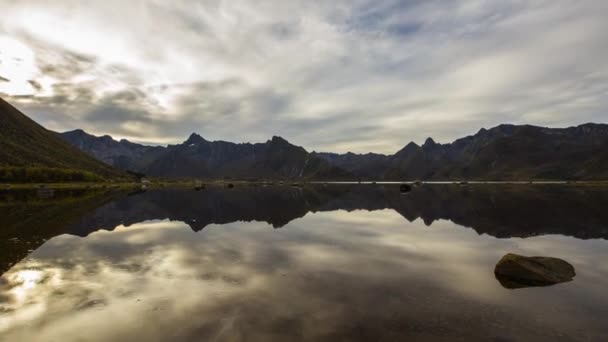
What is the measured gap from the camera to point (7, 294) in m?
18.1

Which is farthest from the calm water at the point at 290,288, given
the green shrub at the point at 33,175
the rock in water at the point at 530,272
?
the green shrub at the point at 33,175

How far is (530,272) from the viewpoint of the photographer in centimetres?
2141

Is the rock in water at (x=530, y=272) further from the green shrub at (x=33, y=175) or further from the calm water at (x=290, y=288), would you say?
the green shrub at (x=33, y=175)

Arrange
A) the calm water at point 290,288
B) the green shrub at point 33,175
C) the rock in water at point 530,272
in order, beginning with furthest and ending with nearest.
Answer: the green shrub at point 33,175 → the rock in water at point 530,272 → the calm water at point 290,288

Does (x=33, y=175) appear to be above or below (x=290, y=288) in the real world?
above

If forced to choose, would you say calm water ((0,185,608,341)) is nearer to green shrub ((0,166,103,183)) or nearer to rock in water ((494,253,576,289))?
rock in water ((494,253,576,289))

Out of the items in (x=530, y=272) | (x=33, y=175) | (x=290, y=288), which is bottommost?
(x=290, y=288)

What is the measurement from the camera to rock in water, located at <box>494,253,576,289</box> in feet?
68.9

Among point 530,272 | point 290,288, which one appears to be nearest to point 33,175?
point 290,288

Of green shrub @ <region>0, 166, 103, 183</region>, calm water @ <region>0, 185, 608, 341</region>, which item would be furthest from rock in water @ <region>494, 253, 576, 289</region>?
green shrub @ <region>0, 166, 103, 183</region>

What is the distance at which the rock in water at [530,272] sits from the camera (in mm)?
21000

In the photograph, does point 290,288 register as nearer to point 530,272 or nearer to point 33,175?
point 530,272

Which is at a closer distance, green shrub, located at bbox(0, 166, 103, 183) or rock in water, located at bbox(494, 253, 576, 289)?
rock in water, located at bbox(494, 253, 576, 289)

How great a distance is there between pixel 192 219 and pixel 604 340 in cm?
5080
